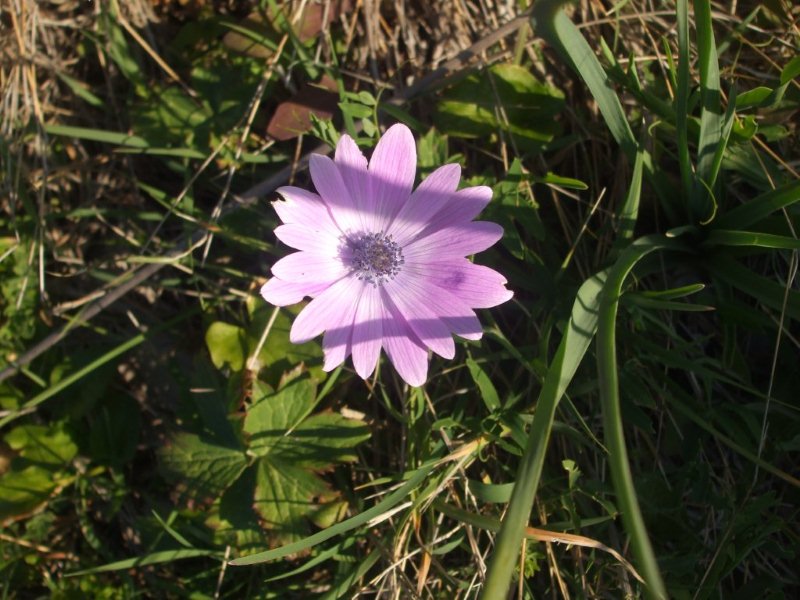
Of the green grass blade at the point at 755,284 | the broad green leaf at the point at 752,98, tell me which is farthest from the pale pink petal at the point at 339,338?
the broad green leaf at the point at 752,98

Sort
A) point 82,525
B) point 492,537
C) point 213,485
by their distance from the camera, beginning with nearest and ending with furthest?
point 492,537 → point 213,485 → point 82,525

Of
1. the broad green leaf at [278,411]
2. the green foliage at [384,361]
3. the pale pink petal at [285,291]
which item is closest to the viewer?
the pale pink petal at [285,291]

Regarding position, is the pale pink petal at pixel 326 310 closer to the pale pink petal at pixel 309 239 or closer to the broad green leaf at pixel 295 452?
the pale pink petal at pixel 309 239

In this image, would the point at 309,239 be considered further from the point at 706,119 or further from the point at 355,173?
the point at 706,119

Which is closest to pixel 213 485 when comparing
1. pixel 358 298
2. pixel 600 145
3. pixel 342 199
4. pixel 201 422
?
pixel 201 422

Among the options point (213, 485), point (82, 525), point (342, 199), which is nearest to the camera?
point (342, 199)

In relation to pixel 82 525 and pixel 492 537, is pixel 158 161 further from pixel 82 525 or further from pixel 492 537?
pixel 492 537
